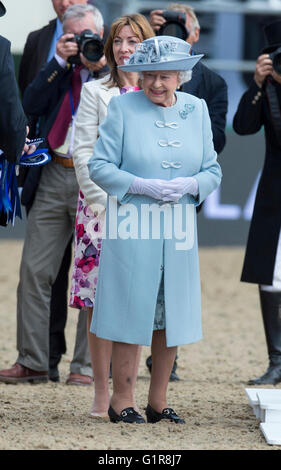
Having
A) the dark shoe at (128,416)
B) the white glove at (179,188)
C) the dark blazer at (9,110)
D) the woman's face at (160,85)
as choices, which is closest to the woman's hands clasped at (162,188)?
the white glove at (179,188)

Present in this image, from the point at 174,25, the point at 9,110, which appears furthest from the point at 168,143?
the point at 174,25

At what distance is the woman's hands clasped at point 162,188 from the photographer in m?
4.00

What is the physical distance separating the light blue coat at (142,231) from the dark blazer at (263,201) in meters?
1.48

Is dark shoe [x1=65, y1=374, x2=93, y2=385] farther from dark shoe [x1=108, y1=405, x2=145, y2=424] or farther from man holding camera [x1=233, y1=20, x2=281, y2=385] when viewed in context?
dark shoe [x1=108, y1=405, x2=145, y2=424]

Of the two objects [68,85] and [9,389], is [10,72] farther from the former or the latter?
[9,389]

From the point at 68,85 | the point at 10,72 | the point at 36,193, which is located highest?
the point at 10,72

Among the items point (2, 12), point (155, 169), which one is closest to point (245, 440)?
point (155, 169)

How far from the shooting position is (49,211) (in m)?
5.45

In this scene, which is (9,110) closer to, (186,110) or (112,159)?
(112,159)

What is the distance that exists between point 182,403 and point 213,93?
1654 millimetres

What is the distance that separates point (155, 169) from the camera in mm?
4102

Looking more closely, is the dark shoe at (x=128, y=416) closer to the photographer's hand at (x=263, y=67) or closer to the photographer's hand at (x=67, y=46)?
the photographer's hand at (x=67, y=46)

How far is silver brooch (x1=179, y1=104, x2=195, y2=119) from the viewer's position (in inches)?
164

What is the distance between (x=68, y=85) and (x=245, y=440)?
88.9 inches
